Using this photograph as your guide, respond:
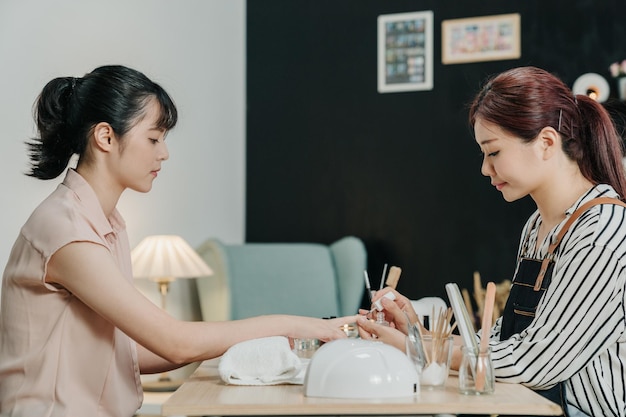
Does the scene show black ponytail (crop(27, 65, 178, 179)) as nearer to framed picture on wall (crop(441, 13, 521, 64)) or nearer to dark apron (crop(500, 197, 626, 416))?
dark apron (crop(500, 197, 626, 416))

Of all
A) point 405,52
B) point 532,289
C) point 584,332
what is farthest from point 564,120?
point 405,52

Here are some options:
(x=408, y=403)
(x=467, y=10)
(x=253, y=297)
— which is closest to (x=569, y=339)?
(x=408, y=403)

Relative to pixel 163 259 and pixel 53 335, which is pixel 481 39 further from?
pixel 53 335

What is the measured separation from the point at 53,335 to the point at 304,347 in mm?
Answer: 595

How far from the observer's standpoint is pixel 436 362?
1561 mm

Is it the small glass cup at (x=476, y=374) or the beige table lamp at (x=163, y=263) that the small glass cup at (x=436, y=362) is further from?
the beige table lamp at (x=163, y=263)

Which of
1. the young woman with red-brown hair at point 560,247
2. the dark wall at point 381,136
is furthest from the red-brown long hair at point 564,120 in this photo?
the dark wall at point 381,136

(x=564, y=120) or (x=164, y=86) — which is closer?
(x=564, y=120)

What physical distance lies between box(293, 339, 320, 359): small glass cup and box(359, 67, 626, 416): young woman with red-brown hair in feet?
0.62

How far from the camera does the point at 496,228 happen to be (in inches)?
198

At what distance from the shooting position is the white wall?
125 inches

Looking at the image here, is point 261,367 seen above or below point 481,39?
below

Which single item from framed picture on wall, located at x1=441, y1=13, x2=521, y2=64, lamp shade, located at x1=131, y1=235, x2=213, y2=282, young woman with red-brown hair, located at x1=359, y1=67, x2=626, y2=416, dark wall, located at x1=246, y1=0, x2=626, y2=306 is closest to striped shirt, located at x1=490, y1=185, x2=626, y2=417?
young woman with red-brown hair, located at x1=359, y1=67, x2=626, y2=416

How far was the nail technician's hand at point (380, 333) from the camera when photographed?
5.74ft
